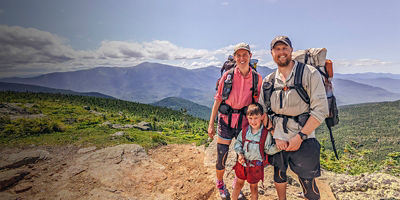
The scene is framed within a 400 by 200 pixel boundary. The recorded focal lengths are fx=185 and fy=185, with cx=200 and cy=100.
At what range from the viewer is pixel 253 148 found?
330cm

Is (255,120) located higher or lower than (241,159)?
higher

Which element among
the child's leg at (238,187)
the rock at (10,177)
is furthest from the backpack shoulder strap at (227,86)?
the rock at (10,177)

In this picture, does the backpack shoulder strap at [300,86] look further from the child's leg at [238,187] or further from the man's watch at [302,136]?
the child's leg at [238,187]

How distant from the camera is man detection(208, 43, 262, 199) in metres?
3.58

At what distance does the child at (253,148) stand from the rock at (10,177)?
5958 mm

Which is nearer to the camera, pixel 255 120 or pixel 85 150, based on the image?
pixel 255 120

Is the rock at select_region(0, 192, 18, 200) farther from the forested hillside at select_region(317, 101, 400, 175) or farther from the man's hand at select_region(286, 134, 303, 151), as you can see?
the forested hillside at select_region(317, 101, 400, 175)

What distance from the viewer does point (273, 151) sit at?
10.5 ft

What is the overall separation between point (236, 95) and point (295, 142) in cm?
134

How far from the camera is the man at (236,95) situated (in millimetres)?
3578

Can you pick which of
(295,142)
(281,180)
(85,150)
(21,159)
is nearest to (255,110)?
(295,142)

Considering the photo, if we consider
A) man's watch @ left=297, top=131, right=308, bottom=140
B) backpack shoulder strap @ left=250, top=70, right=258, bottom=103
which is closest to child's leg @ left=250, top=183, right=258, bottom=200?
man's watch @ left=297, top=131, right=308, bottom=140

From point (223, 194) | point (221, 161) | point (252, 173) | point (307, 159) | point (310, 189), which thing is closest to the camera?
point (307, 159)

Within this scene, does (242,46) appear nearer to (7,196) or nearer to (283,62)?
(283,62)
